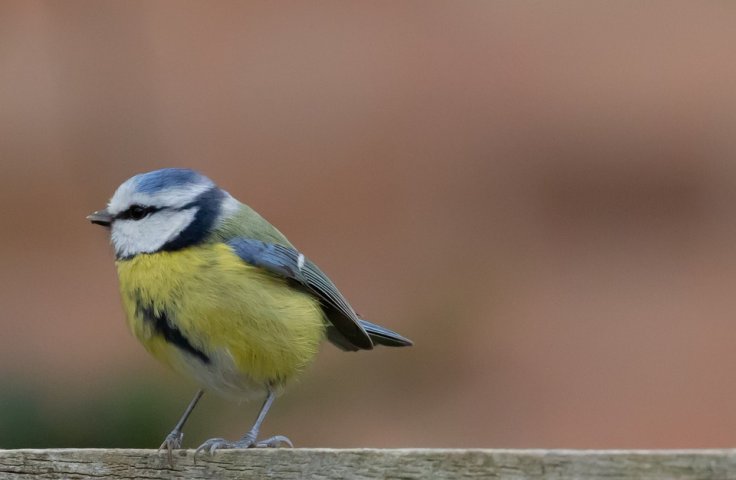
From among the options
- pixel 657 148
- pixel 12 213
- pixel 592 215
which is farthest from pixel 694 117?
pixel 12 213

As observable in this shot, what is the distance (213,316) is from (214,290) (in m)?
0.05

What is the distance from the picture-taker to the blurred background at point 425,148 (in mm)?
4469

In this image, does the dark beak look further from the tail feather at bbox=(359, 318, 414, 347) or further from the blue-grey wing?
the tail feather at bbox=(359, 318, 414, 347)

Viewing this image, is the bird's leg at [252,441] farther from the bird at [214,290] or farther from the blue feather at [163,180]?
the blue feather at [163,180]

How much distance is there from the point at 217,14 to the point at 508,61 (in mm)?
1220

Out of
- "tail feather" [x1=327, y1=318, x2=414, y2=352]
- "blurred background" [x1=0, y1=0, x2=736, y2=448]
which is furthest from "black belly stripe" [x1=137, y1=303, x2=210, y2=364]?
"blurred background" [x1=0, y1=0, x2=736, y2=448]

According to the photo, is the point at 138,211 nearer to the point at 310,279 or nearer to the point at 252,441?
the point at 310,279

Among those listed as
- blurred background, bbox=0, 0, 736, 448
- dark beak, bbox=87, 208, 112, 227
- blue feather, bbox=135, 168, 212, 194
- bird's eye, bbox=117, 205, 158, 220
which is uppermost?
blue feather, bbox=135, 168, 212, 194

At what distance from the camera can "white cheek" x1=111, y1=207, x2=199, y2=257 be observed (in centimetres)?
228

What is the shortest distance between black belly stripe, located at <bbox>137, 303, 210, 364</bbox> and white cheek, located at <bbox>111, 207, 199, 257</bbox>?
145 millimetres

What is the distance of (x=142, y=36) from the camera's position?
4566 mm

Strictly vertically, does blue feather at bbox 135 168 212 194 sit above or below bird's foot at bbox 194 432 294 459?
above

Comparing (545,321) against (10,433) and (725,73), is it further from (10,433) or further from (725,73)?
(10,433)

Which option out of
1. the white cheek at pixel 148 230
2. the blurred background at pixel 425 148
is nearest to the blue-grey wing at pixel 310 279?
the white cheek at pixel 148 230
